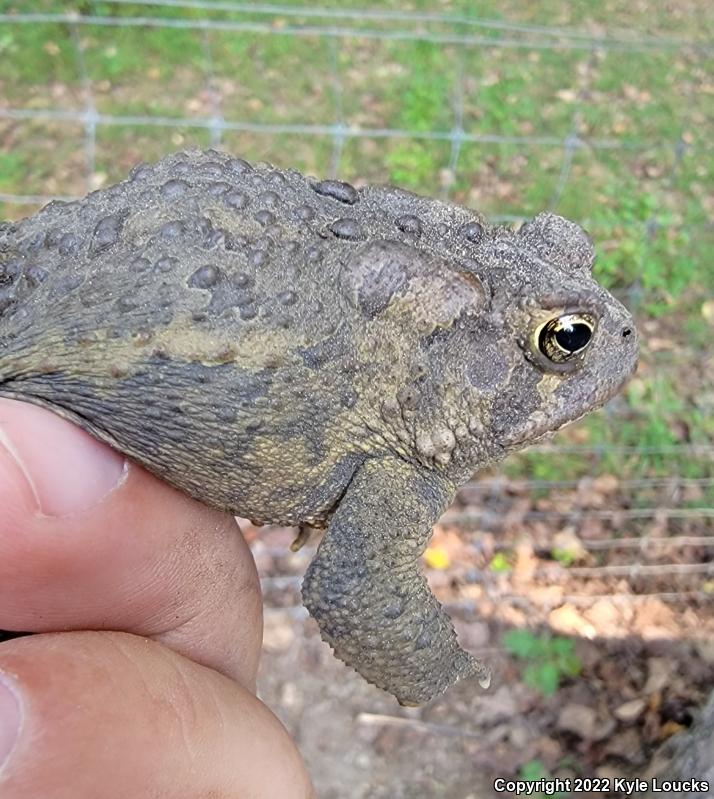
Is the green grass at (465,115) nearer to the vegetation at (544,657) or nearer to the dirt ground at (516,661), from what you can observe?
the dirt ground at (516,661)

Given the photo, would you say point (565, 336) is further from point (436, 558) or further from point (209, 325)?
point (436, 558)

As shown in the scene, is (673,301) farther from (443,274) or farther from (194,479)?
(194,479)

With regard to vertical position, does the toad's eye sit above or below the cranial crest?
below

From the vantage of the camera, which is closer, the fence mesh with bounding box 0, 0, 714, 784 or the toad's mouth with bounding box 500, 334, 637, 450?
the toad's mouth with bounding box 500, 334, 637, 450

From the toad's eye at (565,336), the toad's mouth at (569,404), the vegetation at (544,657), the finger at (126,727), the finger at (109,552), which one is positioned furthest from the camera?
the vegetation at (544,657)

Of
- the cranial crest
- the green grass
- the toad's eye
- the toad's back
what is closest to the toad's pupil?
the toad's eye

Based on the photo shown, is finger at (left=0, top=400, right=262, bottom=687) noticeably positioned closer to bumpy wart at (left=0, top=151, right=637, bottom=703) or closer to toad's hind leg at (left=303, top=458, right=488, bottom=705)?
bumpy wart at (left=0, top=151, right=637, bottom=703)

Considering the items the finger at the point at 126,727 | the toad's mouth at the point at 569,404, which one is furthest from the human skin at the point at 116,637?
the toad's mouth at the point at 569,404
